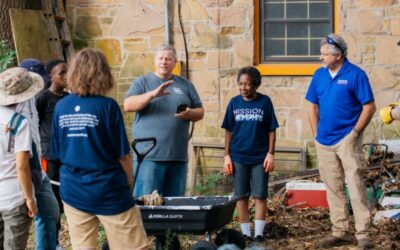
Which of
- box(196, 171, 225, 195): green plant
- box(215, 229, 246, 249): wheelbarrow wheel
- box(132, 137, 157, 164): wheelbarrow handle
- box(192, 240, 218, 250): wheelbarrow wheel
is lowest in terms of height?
box(196, 171, 225, 195): green plant

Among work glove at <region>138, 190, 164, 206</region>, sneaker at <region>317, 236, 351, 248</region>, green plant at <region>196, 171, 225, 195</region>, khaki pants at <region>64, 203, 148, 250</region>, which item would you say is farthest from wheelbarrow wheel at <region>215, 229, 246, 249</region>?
green plant at <region>196, 171, 225, 195</region>

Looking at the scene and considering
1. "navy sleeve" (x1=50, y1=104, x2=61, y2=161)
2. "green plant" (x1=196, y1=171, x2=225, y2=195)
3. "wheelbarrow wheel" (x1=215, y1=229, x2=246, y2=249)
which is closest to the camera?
"navy sleeve" (x1=50, y1=104, x2=61, y2=161)

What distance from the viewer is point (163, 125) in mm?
7500

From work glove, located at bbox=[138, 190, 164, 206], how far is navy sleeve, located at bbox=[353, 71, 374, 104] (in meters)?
2.04

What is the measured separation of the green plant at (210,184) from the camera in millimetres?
10994

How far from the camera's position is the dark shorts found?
8055 millimetres

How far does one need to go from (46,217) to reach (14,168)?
0.77 metres

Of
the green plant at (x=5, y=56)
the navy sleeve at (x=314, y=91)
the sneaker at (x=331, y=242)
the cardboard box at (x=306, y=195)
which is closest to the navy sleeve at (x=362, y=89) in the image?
the navy sleeve at (x=314, y=91)

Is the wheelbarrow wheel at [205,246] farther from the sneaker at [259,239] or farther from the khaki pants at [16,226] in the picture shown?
the khaki pants at [16,226]

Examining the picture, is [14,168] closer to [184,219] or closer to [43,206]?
[43,206]

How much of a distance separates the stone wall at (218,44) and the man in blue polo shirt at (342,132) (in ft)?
10.6

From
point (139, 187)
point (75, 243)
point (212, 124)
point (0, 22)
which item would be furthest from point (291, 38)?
point (75, 243)

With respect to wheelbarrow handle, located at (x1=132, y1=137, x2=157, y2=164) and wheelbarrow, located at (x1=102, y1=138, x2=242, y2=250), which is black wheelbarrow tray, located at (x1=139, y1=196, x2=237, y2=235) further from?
wheelbarrow handle, located at (x1=132, y1=137, x2=157, y2=164)

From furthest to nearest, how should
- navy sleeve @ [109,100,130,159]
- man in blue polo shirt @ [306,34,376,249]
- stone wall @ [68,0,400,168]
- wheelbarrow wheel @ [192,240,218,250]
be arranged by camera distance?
stone wall @ [68,0,400,168]
man in blue polo shirt @ [306,34,376,249]
wheelbarrow wheel @ [192,240,218,250]
navy sleeve @ [109,100,130,159]
